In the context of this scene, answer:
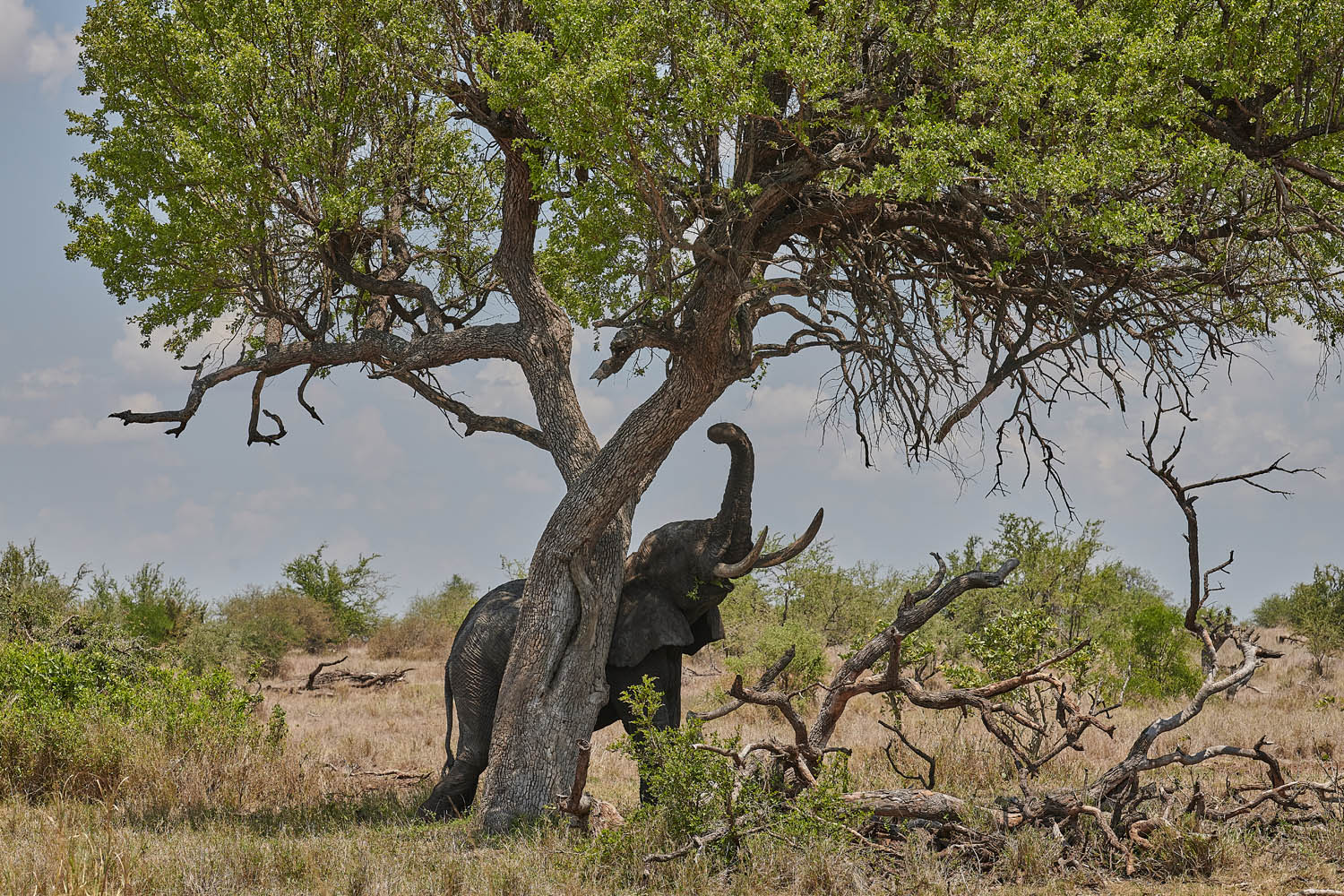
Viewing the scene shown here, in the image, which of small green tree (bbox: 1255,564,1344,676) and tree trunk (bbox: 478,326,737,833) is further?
small green tree (bbox: 1255,564,1344,676)

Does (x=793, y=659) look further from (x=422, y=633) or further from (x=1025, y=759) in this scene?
(x=422, y=633)

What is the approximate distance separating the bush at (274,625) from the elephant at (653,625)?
1629 cm

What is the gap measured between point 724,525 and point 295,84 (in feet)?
20.4

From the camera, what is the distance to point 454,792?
416 inches

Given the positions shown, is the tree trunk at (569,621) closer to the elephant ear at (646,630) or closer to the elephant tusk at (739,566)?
the elephant ear at (646,630)

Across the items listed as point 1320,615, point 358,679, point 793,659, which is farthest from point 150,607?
point 1320,615

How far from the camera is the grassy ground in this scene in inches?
265

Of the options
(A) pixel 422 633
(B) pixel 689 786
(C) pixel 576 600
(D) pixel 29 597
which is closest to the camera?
(B) pixel 689 786

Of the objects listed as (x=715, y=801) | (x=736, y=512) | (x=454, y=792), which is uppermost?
(x=736, y=512)

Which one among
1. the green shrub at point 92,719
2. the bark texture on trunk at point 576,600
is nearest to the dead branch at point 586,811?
the bark texture on trunk at point 576,600

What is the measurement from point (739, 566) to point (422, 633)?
2480 centimetres

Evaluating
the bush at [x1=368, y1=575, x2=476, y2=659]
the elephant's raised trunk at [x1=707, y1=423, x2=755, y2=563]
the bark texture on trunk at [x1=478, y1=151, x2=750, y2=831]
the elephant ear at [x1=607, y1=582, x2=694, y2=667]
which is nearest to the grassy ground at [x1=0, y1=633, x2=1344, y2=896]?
the bark texture on trunk at [x1=478, y1=151, x2=750, y2=831]

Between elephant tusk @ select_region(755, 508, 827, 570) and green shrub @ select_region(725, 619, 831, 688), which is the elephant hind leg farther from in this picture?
green shrub @ select_region(725, 619, 831, 688)

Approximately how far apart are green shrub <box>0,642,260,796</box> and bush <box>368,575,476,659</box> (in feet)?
52.8
